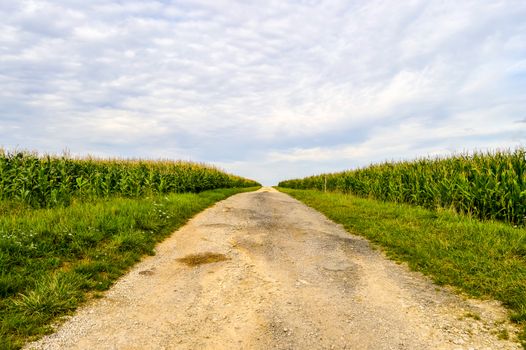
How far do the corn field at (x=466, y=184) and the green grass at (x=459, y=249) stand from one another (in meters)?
1.25

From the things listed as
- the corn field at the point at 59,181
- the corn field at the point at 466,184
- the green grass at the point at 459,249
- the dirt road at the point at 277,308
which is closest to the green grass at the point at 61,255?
the dirt road at the point at 277,308

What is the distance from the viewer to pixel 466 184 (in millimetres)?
12352

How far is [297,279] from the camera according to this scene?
652cm

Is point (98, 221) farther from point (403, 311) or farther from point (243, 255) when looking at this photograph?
point (403, 311)

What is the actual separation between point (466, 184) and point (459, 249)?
5.46 metres

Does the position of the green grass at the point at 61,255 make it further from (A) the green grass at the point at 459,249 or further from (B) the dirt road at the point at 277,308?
(A) the green grass at the point at 459,249

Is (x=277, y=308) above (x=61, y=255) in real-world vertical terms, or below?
below

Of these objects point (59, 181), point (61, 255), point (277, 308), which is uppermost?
point (59, 181)

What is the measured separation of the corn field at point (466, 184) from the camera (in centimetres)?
1094

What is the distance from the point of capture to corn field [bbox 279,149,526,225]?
35.9 feet

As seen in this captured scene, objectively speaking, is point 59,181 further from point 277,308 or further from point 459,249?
point 459,249

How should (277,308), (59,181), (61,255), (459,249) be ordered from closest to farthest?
(277,308) < (61,255) < (459,249) < (59,181)

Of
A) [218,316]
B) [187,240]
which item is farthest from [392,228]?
[218,316]

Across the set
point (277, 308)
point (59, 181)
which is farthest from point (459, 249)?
point (59, 181)
